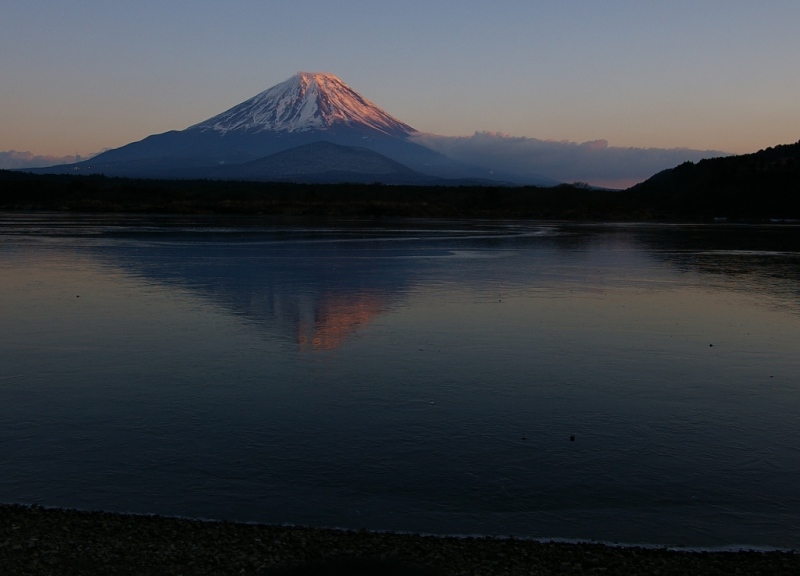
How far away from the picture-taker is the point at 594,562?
4512 millimetres

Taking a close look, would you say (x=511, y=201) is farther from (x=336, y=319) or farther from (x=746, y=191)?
(x=336, y=319)

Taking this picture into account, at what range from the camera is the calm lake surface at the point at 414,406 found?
17.7ft

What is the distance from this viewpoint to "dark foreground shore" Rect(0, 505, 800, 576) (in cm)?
437

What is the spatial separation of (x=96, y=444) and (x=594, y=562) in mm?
4108

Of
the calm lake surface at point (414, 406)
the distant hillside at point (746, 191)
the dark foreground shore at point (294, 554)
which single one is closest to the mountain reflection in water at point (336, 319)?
the calm lake surface at point (414, 406)

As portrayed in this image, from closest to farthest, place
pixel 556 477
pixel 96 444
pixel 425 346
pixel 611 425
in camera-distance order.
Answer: pixel 556 477, pixel 96 444, pixel 611 425, pixel 425 346

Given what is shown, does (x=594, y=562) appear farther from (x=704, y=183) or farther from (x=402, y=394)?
(x=704, y=183)

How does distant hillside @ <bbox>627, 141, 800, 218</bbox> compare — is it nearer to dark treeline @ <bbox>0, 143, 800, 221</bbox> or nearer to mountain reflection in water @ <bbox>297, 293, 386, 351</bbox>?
dark treeline @ <bbox>0, 143, 800, 221</bbox>

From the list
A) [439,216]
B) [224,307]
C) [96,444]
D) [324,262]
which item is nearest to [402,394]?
[96,444]

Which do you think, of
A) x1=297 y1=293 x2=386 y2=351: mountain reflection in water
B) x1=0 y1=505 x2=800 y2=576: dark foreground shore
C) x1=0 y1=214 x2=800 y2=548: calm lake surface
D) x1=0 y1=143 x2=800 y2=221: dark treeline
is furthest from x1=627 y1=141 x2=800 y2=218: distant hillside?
x1=0 y1=505 x2=800 y2=576: dark foreground shore

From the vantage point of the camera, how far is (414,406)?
7.64m

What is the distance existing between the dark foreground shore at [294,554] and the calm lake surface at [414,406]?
0.28 m

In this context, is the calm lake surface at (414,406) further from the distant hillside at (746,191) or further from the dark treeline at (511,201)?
the distant hillside at (746,191)

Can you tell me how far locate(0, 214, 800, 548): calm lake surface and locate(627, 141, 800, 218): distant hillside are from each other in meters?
59.2
